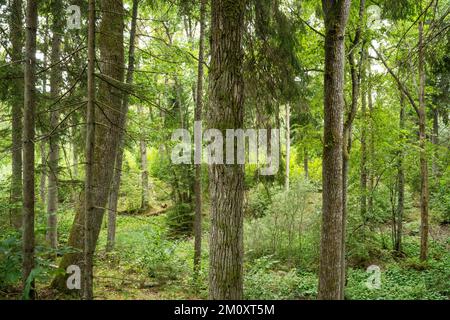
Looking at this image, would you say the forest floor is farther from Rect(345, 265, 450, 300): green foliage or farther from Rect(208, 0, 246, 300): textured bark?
Rect(208, 0, 246, 300): textured bark

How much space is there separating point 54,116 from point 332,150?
248 inches

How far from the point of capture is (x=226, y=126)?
14.6ft

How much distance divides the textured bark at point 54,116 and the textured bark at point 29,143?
0.78 feet

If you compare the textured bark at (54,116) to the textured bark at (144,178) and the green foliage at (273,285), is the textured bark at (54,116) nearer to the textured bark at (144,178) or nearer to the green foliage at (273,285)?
the green foliage at (273,285)

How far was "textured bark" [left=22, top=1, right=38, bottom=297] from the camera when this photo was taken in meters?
3.96

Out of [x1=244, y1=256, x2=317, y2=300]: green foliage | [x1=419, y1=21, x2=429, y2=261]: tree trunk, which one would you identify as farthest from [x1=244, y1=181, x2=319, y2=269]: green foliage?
[x1=419, y1=21, x2=429, y2=261]: tree trunk

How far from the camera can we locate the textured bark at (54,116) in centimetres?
500

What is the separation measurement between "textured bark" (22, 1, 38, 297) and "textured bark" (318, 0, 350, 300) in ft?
15.2

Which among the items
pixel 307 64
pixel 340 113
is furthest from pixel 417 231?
pixel 340 113

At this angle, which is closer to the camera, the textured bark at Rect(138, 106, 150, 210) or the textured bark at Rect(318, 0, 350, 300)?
the textured bark at Rect(318, 0, 350, 300)

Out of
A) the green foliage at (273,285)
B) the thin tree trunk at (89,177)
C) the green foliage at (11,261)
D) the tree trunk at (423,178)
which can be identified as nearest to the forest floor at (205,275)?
the green foliage at (273,285)

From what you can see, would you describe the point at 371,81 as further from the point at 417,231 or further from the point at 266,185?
the point at 417,231

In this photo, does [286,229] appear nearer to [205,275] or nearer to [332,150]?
[205,275]
